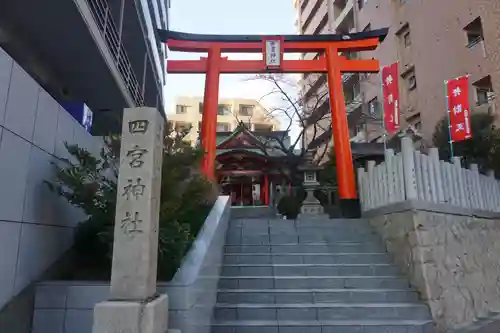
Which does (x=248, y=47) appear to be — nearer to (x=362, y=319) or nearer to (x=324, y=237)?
(x=324, y=237)

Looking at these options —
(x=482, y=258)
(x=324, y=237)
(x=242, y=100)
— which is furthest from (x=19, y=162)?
(x=242, y=100)

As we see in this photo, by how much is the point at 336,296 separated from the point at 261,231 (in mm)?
2547

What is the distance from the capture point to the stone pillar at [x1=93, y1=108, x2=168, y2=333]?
110 inches

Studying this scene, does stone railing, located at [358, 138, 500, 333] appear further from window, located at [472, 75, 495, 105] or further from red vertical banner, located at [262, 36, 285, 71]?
window, located at [472, 75, 495, 105]

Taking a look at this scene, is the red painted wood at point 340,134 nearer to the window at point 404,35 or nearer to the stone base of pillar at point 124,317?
the window at point 404,35

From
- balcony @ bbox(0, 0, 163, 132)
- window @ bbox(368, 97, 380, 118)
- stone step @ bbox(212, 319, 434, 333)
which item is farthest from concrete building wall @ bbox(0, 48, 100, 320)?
window @ bbox(368, 97, 380, 118)

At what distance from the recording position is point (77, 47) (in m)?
6.71

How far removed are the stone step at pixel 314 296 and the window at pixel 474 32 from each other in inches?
485

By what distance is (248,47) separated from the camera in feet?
39.5

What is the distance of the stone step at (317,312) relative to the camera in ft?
15.9

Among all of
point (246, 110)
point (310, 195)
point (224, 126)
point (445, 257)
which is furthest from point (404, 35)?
point (246, 110)

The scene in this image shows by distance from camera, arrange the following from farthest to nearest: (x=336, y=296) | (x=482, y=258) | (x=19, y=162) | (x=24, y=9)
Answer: (x=482, y=258) → (x=24, y=9) → (x=336, y=296) → (x=19, y=162)

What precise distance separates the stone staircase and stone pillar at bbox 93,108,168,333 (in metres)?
1.95

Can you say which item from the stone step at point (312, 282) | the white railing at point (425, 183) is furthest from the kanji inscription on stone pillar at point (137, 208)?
the white railing at point (425, 183)
